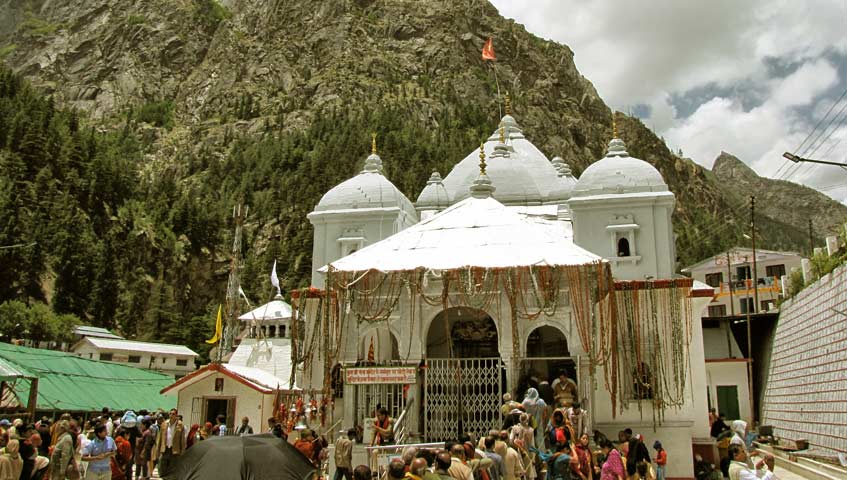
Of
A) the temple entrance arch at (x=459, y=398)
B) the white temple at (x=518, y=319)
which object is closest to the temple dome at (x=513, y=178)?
the white temple at (x=518, y=319)

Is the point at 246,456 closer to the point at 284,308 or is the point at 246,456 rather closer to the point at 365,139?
the point at 284,308

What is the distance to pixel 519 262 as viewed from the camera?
53.9ft

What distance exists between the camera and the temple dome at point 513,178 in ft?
92.0

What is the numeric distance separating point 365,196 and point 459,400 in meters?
12.5

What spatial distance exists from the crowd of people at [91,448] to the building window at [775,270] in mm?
47497

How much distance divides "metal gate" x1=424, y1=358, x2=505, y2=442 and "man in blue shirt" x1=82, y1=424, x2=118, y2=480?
6.58m

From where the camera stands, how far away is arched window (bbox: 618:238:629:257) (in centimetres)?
2314

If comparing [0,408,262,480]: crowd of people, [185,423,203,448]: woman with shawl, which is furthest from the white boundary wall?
[185,423,203,448]: woman with shawl

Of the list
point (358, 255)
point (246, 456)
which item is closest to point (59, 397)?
point (358, 255)

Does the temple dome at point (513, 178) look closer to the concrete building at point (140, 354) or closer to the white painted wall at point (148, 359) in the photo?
the concrete building at point (140, 354)

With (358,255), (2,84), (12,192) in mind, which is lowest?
(358,255)

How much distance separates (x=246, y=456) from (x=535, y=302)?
31.4ft

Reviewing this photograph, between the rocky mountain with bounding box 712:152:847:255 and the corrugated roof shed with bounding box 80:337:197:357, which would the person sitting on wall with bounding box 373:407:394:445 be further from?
the rocky mountain with bounding box 712:152:847:255

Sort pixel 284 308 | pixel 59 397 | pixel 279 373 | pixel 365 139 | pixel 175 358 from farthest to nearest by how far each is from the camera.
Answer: pixel 365 139, pixel 175 358, pixel 284 308, pixel 279 373, pixel 59 397
